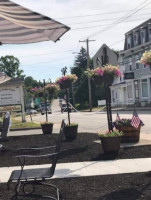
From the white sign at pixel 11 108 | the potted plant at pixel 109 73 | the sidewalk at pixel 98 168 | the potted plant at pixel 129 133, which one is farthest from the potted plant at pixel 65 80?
the white sign at pixel 11 108

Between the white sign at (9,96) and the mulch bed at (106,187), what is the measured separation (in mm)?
19711

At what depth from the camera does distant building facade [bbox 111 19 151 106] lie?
49250 millimetres

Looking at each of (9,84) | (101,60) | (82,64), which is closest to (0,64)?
(82,64)

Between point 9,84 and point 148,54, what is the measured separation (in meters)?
19.4

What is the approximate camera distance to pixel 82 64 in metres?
97.2

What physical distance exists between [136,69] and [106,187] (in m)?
47.0

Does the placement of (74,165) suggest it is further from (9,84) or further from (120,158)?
(9,84)

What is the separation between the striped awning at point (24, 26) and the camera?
4.84 m

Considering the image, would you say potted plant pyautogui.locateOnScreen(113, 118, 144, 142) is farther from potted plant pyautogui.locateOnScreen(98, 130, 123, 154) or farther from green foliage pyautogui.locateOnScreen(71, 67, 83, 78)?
green foliage pyautogui.locateOnScreen(71, 67, 83, 78)

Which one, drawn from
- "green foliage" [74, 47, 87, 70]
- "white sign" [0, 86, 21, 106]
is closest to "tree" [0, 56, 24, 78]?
"green foliage" [74, 47, 87, 70]

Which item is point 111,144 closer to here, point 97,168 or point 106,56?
point 97,168

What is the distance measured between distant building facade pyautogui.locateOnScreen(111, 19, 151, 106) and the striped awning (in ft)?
128

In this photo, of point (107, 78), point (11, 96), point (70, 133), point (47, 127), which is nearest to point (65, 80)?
point (47, 127)

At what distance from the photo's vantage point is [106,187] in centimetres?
635
